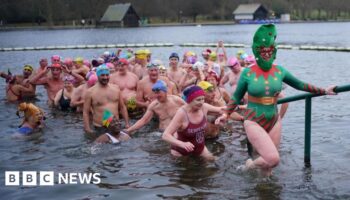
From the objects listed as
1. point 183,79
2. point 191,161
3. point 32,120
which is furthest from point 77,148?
point 183,79

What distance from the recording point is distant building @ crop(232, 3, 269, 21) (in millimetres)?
112812

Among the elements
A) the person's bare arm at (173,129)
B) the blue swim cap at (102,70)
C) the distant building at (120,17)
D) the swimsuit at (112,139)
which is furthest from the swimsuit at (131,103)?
the distant building at (120,17)

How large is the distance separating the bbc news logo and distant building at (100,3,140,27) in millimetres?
90067

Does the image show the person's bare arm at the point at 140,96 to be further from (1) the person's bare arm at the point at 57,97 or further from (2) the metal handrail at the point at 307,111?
(2) the metal handrail at the point at 307,111

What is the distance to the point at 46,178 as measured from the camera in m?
7.80

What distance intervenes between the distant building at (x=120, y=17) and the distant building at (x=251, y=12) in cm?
2776

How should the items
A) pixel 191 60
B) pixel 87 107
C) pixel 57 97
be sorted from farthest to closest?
pixel 191 60 < pixel 57 97 < pixel 87 107

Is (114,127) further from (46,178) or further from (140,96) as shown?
(140,96)

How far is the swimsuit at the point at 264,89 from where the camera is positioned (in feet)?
20.9

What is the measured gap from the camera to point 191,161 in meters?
8.27

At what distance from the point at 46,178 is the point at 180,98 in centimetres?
327

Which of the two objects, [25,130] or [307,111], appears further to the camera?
[25,130]

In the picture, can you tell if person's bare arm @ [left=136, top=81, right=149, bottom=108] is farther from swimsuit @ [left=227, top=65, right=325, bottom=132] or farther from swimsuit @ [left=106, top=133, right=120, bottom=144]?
swimsuit @ [left=227, top=65, right=325, bottom=132]

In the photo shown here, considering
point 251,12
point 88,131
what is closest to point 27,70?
point 88,131
